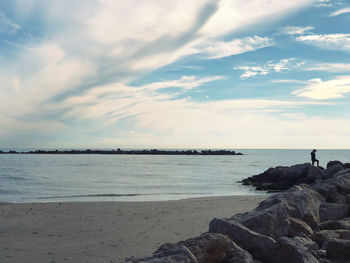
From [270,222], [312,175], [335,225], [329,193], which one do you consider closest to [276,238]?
[270,222]

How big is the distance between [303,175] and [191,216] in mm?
18428

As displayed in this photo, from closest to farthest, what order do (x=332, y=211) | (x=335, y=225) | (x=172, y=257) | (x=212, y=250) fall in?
(x=172, y=257)
(x=212, y=250)
(x=335, y=225)
(x=332, y=211)

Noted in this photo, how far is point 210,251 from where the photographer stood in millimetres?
4504

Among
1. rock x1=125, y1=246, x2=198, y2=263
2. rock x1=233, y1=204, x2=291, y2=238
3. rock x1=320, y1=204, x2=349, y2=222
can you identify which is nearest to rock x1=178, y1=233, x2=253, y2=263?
rock x1=125, y1=246, x2=198, y2=263

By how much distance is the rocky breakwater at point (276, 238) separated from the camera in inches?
176

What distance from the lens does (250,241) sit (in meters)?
5.14

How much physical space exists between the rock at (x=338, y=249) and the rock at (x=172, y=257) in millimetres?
2579

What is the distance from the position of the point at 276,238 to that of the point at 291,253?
1037mm

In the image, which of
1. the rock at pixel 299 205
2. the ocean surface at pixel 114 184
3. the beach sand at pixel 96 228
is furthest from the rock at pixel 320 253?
the ocean surface at pixel 114 184

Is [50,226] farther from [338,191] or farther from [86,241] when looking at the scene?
[338,191]

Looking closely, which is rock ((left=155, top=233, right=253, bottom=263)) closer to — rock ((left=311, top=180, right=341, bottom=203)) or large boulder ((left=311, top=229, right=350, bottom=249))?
large boulder ((left=311, top=229, right=350, bottom=249))

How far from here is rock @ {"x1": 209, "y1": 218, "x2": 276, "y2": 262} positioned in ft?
16.6

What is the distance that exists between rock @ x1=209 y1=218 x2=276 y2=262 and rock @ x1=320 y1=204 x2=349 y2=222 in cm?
388

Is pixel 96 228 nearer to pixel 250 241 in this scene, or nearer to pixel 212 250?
pixel 250 241
